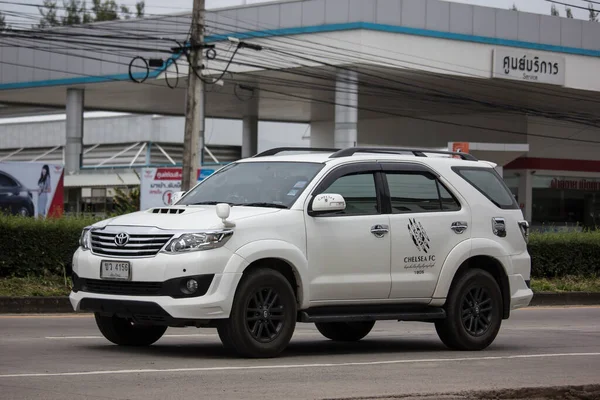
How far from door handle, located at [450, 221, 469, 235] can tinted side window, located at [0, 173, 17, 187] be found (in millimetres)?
24890

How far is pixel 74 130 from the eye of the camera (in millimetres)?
50281

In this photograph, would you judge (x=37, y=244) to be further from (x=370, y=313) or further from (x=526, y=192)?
(x=526, y=192)

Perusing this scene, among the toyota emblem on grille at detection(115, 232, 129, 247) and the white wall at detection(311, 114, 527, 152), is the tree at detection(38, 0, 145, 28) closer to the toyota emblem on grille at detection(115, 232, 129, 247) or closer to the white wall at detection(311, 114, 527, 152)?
the white wall at detection(311, 114, 527, 152)

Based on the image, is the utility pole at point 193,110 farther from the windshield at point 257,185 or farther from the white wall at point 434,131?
the white wall at point 434,131

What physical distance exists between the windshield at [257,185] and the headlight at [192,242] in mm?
919

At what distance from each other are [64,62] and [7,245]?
3112 centimetres

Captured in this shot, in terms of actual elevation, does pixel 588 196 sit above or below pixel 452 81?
below

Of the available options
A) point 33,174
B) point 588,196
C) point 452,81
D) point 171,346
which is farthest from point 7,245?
point 588,196

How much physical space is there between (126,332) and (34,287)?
23.3 feet

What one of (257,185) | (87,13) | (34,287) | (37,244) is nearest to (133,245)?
(257,185)

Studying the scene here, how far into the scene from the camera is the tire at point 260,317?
9727 mm

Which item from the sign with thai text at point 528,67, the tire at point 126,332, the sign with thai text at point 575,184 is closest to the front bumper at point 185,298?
the tire at point 126,332

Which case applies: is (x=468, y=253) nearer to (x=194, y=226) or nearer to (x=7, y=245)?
(x=194, y=226)

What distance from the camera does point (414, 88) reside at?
46.1 metres
